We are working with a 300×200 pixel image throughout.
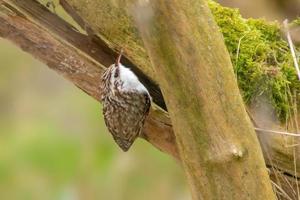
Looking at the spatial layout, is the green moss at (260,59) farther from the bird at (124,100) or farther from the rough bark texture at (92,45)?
the bird at (124,100)

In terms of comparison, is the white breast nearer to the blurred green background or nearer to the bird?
the bird

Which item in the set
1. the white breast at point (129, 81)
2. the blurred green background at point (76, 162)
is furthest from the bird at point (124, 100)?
the blurred green background at point (76, 162)

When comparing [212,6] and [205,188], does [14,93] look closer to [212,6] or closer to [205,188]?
[212,6]

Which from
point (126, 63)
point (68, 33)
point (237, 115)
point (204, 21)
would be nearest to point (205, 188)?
point (237, 115)

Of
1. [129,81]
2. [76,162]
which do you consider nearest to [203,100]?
[129,81]

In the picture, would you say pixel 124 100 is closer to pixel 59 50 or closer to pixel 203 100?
pixel 59 50
